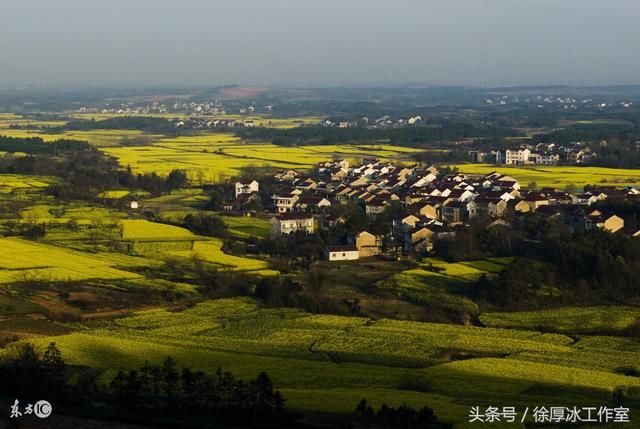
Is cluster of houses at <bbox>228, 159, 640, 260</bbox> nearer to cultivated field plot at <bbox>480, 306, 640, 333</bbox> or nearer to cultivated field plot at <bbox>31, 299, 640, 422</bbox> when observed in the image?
cultivated field plot at <bbox>480, 306, 640, 333</bbox>

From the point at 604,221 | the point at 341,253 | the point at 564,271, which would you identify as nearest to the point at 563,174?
the point at 604,221

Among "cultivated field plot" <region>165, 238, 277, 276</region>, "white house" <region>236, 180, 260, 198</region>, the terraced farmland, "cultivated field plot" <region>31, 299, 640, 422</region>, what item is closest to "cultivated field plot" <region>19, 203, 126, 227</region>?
"cultivated field plot" <region>165, 238, 277, 276</region>

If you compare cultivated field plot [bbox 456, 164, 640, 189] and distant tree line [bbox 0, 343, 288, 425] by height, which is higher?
distant tree line [bbox 0, 343, 288, 425]

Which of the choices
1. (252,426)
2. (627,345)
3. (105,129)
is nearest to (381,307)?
(627,345)

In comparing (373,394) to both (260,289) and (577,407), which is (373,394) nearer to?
(577,407)

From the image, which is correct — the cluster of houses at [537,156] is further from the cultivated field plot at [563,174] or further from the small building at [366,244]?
the small building at [366,244]

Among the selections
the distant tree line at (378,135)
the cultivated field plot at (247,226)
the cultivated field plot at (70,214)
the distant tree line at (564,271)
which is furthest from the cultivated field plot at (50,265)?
the distant tree line at (378,135)

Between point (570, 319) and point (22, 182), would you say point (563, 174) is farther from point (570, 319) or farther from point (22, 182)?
point (570, 319)
